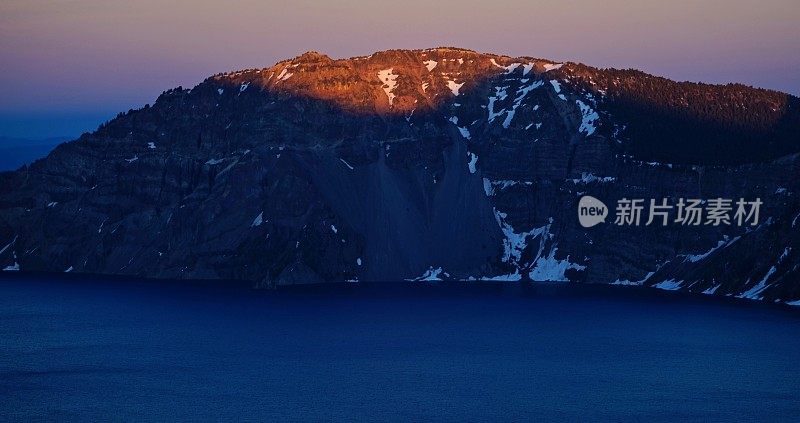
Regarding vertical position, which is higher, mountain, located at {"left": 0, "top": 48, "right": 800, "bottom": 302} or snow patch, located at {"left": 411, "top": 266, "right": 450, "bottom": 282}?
mountain, located at {"left": 0, "top": 48, "right": 800, "bottom": 302}

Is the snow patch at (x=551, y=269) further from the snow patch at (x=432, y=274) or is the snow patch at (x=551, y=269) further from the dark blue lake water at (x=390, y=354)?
the snow patch at (x=432, y=274)

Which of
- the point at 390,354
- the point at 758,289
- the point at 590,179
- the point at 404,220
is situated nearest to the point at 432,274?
the point at 404,220

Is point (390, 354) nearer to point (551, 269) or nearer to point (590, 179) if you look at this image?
point (551, 269)

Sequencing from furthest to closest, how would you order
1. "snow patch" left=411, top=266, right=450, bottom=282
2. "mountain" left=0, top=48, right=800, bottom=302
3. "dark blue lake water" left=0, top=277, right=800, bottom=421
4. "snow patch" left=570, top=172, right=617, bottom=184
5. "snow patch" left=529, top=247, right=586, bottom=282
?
"snow patch" left=570, top=172, right=617, bottom=184, "snow patch" left=529, top=247, right=586, bottom=282, "snow patch" left=411, top=266, right=450, bottom=282, "mountain" left=0, top=48, right=800, bottom=302, "dark blue lake water" left=0, top=277, right=800, bottom=421

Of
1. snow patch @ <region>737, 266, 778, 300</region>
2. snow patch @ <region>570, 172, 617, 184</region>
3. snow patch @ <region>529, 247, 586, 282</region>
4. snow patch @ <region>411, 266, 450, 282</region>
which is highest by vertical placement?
snow patch @ <region>570, 172, 617, 184</region>

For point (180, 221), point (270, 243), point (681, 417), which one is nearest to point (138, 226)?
point (180, 221)

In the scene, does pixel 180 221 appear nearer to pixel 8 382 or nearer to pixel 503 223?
pixel 503 223

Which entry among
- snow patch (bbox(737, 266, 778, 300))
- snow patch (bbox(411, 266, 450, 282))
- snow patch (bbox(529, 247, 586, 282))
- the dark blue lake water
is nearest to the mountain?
snow patch (bbox(529, 247, 586, 282))

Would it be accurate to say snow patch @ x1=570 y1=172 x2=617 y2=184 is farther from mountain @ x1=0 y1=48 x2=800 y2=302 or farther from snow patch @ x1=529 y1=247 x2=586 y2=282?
snow patch @ x1=529 y1=247 x2=586 y2=282

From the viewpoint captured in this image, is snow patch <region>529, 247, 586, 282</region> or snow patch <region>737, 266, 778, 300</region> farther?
snow patch <region>529, 247, 586, 282</region>
